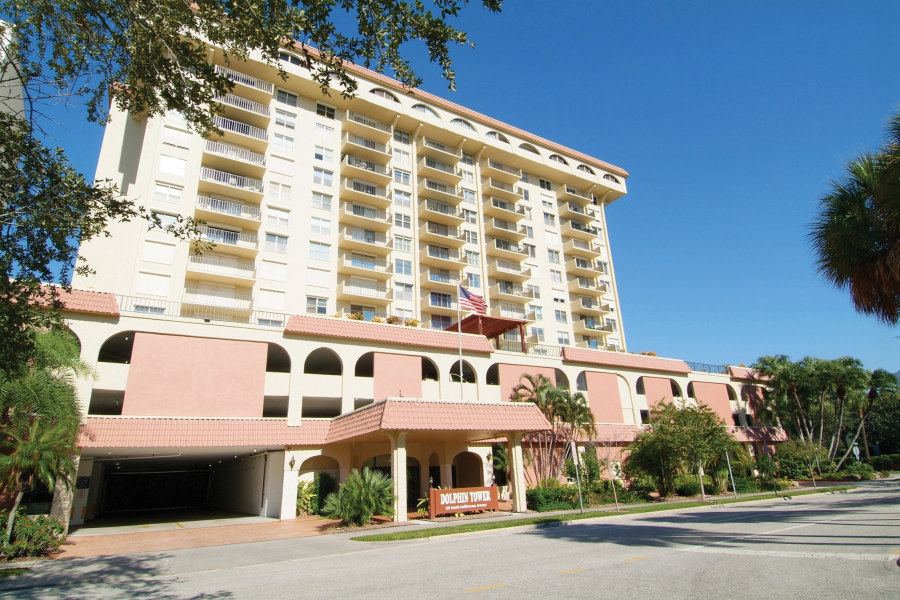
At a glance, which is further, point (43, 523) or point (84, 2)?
point (43, 523)

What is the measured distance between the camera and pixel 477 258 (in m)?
50.3

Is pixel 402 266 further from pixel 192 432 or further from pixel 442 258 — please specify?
pixel 192 432

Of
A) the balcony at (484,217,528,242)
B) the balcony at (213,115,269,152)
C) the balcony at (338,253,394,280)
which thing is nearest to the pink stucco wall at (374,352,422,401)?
the balcony at (338,253,394,280)

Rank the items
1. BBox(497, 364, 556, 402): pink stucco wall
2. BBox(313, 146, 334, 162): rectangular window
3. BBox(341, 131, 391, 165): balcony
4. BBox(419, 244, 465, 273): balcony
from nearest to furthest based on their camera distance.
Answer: BBox(497, 364, 556, 402): pink stucco wall
BBox(313, 146, 334, 162): rectangular window
BBox(341, 131, 391, 165): balcony
BBox(419, 244, 465, 273): balcony

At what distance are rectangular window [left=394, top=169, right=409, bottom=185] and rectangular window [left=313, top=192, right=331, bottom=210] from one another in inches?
301

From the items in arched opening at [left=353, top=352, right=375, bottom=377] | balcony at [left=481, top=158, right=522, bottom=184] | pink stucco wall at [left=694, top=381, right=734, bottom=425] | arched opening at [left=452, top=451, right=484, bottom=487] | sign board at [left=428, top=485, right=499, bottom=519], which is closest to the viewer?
sign board at [left=428, top=485, right=499, bottom=519]

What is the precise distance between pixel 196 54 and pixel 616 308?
5229 centimetres

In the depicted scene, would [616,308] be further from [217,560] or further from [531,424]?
[217,560]

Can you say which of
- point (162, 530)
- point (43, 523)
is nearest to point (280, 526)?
point (162, 530)

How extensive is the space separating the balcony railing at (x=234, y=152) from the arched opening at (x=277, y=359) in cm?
1604

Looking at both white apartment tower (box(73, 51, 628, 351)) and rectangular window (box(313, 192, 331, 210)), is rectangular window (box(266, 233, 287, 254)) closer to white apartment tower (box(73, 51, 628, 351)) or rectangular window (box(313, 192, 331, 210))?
white apartment tower (box(73, 51, 628, 351))

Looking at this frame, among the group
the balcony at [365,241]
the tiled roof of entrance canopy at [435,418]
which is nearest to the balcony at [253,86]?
the balcony at [365,241]

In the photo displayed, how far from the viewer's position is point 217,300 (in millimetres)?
34844

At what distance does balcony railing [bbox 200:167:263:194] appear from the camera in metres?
37.2
